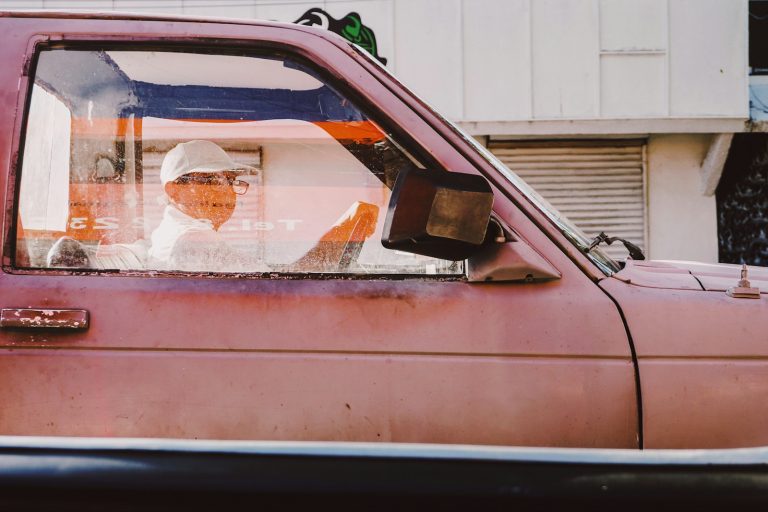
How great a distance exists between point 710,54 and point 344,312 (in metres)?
7.68

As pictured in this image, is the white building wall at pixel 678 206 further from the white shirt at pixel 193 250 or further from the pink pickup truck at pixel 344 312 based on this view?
the white shirt at pixel 193 250

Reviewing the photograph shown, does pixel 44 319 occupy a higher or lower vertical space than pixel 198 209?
lower

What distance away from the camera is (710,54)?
747 centimetres

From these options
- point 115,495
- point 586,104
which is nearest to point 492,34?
point 586,104

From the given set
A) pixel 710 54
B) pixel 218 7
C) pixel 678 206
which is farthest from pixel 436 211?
pixel 678 206

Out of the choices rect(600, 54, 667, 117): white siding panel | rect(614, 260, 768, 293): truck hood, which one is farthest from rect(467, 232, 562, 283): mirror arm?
rect(600, 54, 667, 117): white siding panel

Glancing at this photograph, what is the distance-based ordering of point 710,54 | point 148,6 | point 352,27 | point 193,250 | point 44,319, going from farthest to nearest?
1. point 148,6
2. point 352,27
3. point 710,54
4. point 193,250
5. point 44,319

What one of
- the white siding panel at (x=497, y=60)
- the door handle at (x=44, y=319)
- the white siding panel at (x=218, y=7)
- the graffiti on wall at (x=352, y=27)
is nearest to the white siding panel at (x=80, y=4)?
the white siding panel at (x=218, y=7)

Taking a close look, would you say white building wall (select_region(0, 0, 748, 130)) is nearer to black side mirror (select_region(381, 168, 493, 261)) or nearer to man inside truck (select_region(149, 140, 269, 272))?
man inside truck (select_region(149, 140, 269, 272))

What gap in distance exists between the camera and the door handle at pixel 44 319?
145 centimetres

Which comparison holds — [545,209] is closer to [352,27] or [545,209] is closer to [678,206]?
[352,27]

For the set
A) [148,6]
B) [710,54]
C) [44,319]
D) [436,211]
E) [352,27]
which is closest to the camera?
[436,211]

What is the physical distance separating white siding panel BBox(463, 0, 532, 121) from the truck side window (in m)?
6.15

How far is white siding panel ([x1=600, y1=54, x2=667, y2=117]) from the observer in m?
7.52
